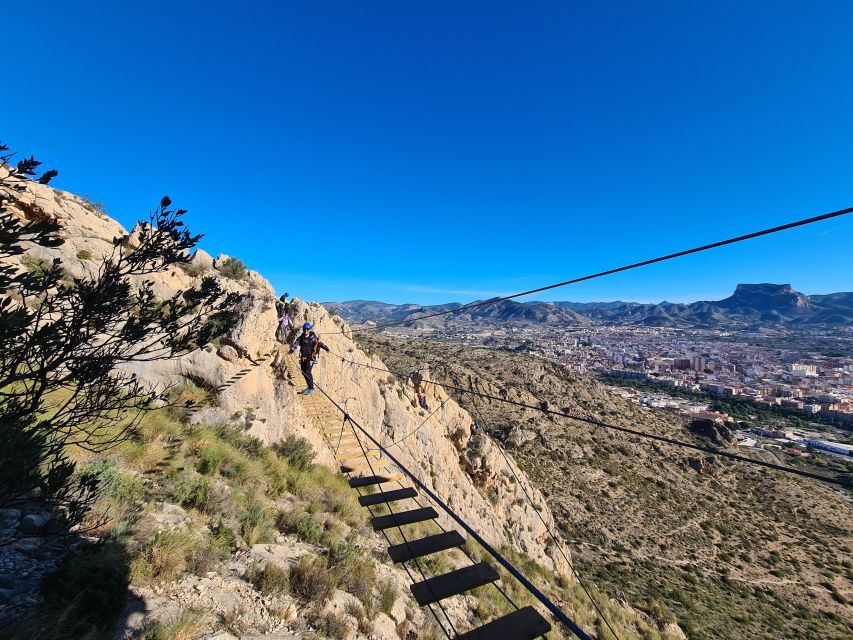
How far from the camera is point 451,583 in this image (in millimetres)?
4219

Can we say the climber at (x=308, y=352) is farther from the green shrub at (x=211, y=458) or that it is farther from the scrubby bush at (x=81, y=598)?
the scrubby bush at (x=81, y=598)

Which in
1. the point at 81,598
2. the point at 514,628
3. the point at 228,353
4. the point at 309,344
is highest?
the point at 309,344

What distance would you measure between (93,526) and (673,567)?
32.6 metres

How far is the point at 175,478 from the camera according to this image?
19.3ft

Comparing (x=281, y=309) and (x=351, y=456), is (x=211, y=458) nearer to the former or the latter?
(x=351, y=456)

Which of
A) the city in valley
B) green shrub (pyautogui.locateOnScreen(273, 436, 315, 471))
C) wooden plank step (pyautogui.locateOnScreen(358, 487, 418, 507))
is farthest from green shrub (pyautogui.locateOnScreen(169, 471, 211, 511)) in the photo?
the city in valley

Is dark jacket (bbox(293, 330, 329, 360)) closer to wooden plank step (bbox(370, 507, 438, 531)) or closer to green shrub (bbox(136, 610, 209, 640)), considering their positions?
wooden plank step (bbox(370, 507, 438, 531))

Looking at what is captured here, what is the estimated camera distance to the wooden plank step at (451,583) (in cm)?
396

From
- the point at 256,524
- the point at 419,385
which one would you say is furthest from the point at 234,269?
the point at 256,524

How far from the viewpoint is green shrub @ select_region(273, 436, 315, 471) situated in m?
8.95

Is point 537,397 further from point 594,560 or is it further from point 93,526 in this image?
point 93,526

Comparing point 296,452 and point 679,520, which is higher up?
point 296,452

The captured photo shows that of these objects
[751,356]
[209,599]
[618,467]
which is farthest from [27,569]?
[751,356]

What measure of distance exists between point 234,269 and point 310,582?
1698cm
